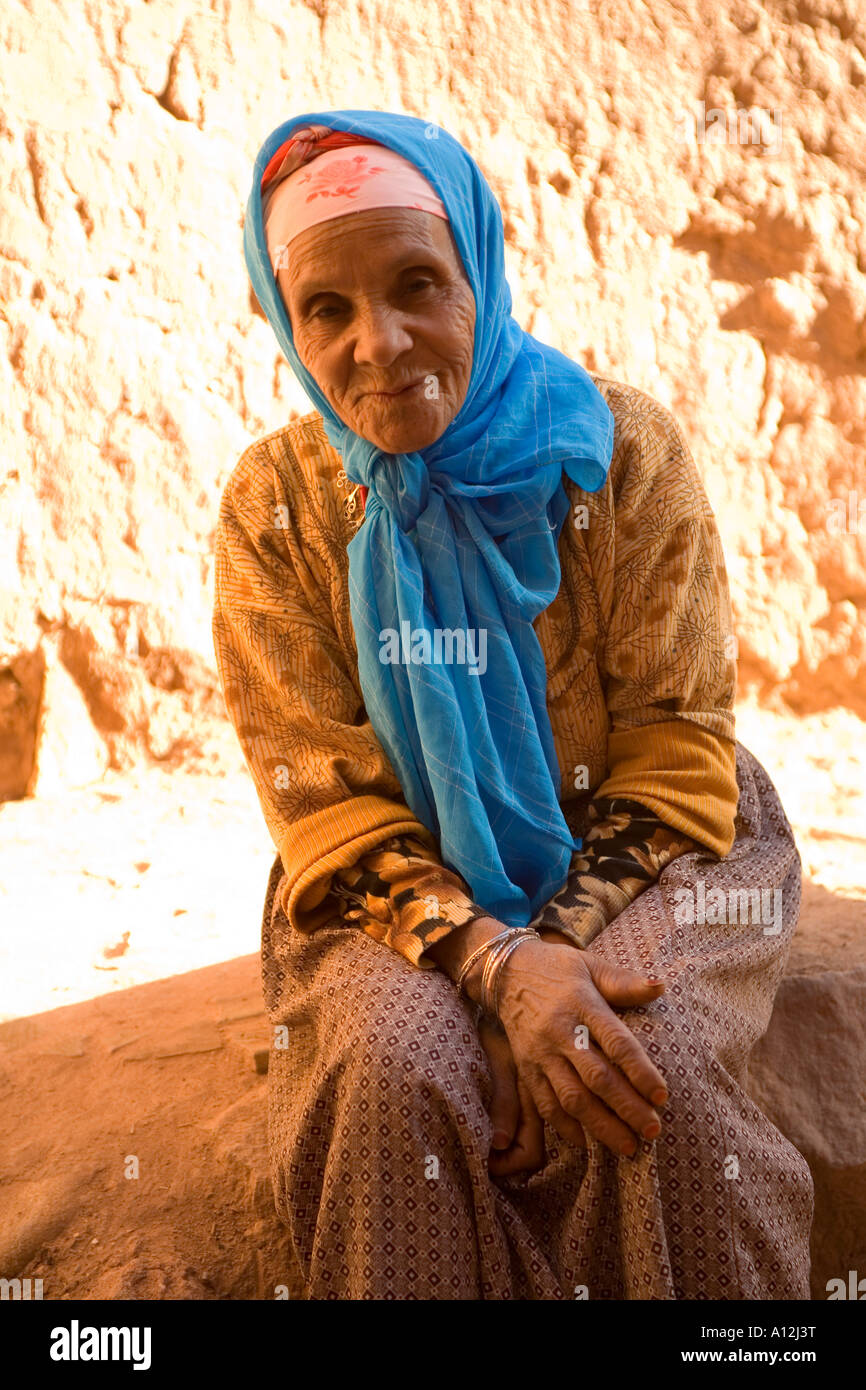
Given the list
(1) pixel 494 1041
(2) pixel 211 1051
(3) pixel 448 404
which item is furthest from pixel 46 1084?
(3) pixel 448 404

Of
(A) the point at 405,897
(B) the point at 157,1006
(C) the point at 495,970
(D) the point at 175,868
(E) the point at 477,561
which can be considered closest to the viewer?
(C) the point at 495,970

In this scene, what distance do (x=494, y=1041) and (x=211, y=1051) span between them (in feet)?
Answer: 3.44

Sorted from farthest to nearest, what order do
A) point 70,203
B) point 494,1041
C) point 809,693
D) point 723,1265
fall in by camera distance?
point 809,693 < point 70,203 < point 494,1041 < point 723,1265

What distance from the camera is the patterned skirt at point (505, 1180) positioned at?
1716 millimetres

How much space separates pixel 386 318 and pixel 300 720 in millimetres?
681

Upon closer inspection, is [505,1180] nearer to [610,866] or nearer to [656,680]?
[610,866]

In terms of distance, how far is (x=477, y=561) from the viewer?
2090 mm

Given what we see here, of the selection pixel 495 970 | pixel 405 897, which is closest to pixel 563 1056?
pixel 495 970

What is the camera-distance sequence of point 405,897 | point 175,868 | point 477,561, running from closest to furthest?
point 405,897 < point 477,561 < point 175,868

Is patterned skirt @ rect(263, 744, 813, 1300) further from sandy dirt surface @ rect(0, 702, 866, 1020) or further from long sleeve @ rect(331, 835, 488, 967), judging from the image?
sandy dirt surface @ rect(0, 702, 866, 1020)

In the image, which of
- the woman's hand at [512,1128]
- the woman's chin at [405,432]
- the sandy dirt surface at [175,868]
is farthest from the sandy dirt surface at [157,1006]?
the woman's chin at [405,432]

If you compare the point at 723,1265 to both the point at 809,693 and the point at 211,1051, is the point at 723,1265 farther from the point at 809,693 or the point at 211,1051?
the point at 809,693

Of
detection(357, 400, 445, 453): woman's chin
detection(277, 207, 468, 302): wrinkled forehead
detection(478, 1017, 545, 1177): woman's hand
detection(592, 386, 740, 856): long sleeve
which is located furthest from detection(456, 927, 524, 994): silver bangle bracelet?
detection(277, 207, 468, 302): wrinkled forehead

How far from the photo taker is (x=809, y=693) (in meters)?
4.68
